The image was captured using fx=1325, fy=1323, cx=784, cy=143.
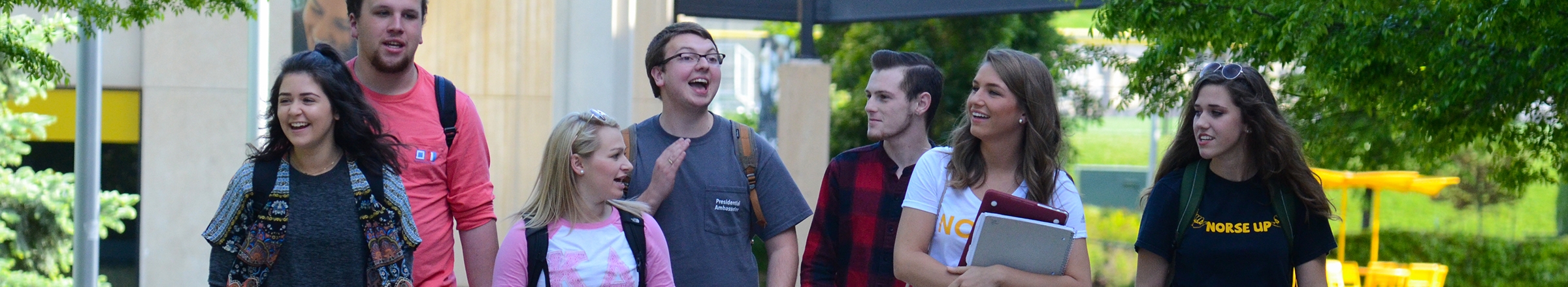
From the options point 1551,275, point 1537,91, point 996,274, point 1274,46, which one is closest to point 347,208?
point 996,274

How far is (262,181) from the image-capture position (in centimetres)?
323

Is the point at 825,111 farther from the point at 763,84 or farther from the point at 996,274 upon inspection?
the point at 763,84

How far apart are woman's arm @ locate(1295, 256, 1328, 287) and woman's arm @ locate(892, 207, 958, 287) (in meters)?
1.07

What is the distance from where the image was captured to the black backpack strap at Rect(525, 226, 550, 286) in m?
3.71

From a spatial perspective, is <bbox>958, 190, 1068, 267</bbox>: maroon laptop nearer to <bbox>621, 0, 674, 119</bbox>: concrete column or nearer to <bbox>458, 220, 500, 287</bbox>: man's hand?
<bbox>458, 220, 500, 287</bbox>: man's hand

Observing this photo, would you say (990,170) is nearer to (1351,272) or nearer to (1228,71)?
(1228,71)

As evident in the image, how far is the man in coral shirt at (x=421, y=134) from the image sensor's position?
141 inches

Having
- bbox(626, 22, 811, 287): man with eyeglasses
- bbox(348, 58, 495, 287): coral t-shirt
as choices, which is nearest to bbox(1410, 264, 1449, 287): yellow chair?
bbox(626, 22, 811, 287): man with eyeglasses

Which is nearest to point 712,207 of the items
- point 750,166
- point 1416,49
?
point 750,166

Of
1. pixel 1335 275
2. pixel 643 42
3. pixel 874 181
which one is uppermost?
pixel 643 42

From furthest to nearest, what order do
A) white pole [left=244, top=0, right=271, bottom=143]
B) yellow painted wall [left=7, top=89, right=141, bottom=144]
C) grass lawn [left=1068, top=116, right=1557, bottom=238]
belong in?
1. grass lawn [left=1068, top=116, right=1557, bottom=238]
2. yellow painted wall [left=7, top=89, right=141, bottom=144]
3. white pole [left=244, top=0, right=271, bottom=143]

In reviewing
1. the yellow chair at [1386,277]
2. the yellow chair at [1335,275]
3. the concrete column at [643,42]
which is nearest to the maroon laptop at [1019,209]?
the yellow chair at [1335,275]

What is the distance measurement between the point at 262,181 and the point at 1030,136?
197 centimetres

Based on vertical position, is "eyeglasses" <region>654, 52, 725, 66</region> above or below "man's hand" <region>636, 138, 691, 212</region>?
above
